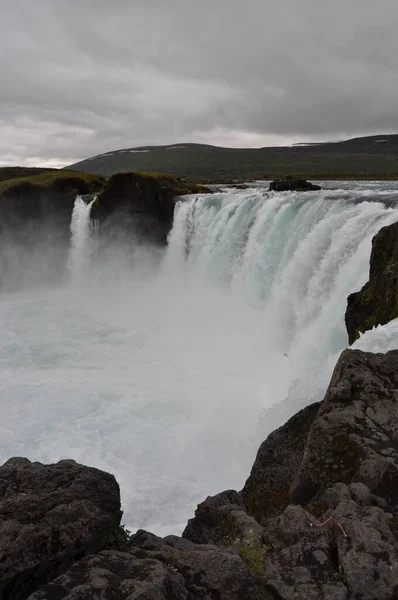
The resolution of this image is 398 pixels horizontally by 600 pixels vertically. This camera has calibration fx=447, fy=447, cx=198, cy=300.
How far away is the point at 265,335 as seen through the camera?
23.3 metres

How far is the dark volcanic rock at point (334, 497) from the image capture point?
5258 mm

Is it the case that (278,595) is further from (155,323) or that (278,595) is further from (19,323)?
(19,323)

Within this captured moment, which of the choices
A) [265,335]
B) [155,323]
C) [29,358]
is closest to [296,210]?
[265,335]

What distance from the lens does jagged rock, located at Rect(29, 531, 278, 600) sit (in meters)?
4.70

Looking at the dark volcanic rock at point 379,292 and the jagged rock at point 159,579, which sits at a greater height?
the dark volcanic rock at point 379,292

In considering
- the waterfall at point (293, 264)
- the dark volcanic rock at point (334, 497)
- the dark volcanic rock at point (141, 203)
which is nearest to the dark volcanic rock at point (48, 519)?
the dark volcanic rock at point (334, 497)

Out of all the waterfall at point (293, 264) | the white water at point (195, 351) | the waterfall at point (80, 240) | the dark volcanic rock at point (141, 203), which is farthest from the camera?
the waterfall at point (80, 240)

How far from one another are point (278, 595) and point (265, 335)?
723 inches

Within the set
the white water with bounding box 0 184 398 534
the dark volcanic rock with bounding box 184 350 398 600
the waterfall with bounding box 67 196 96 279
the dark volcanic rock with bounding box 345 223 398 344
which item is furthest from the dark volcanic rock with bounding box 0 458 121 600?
the waterfall with bounding box 67 196 96 279

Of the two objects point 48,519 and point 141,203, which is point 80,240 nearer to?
point 141,203

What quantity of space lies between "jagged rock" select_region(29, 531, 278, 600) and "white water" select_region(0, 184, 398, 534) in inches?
247

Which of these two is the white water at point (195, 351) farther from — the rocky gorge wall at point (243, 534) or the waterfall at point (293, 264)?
the rocky gorge wall at point (243, 534)

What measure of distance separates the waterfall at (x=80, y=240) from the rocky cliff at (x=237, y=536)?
111 ft

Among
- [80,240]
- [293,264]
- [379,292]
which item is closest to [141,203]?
[80,240]
